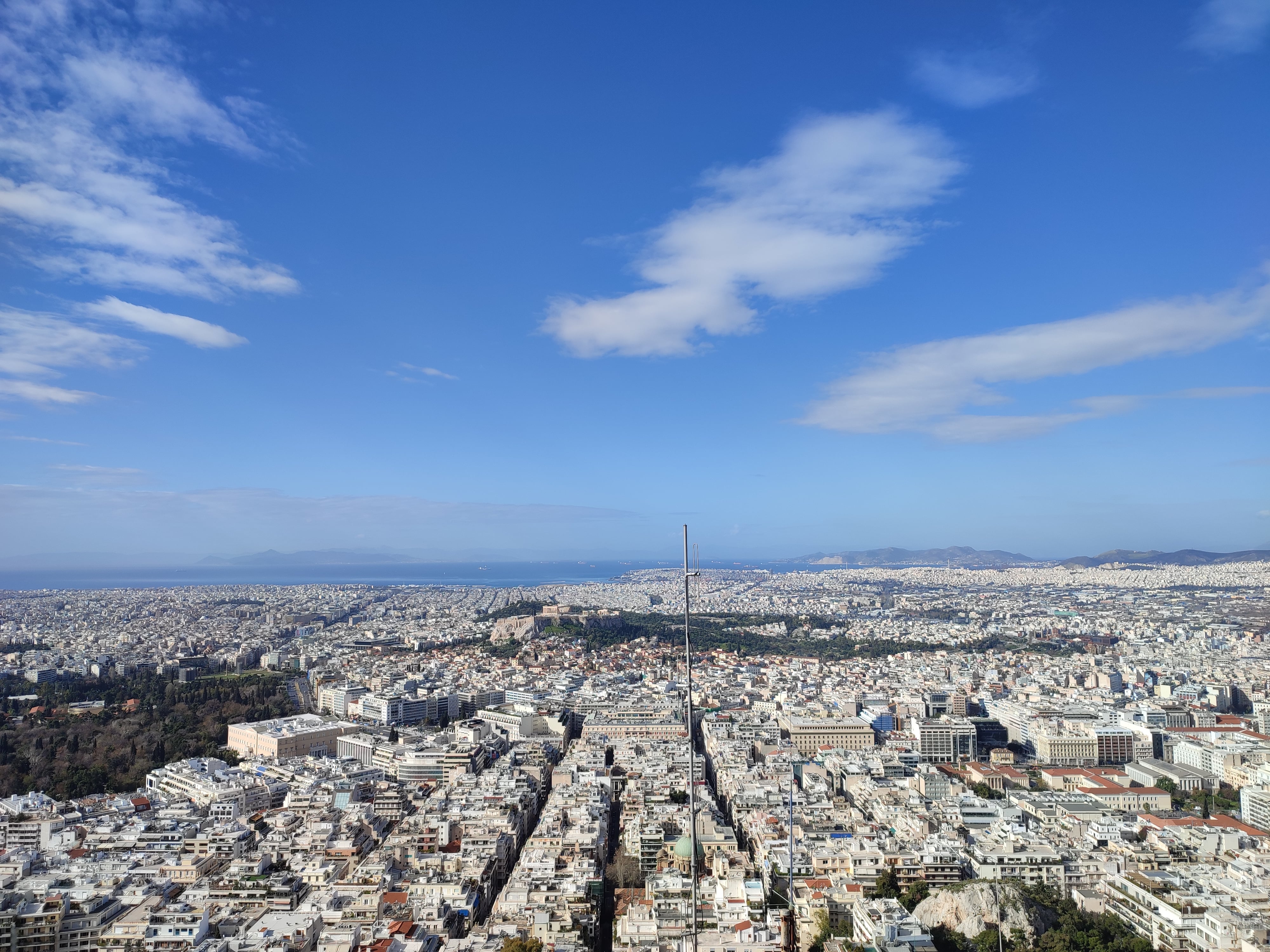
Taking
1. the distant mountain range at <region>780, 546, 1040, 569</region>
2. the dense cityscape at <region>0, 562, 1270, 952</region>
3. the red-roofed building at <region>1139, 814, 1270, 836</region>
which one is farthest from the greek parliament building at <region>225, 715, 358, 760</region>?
the distant mountain range at <region>780, 546, 1040, 569</region>

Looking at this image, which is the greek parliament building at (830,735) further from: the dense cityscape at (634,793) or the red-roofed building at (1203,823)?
the red-roofed building at (1203,823)

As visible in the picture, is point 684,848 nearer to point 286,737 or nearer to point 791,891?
point 791,891

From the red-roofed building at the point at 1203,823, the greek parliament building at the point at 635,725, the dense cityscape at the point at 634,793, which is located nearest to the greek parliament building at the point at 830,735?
the dense cityscape at the point at 634,793

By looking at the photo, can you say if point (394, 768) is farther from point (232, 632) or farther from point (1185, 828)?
point (232, 632)

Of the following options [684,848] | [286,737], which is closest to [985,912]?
[684,848]

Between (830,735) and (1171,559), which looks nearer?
(830,735)
